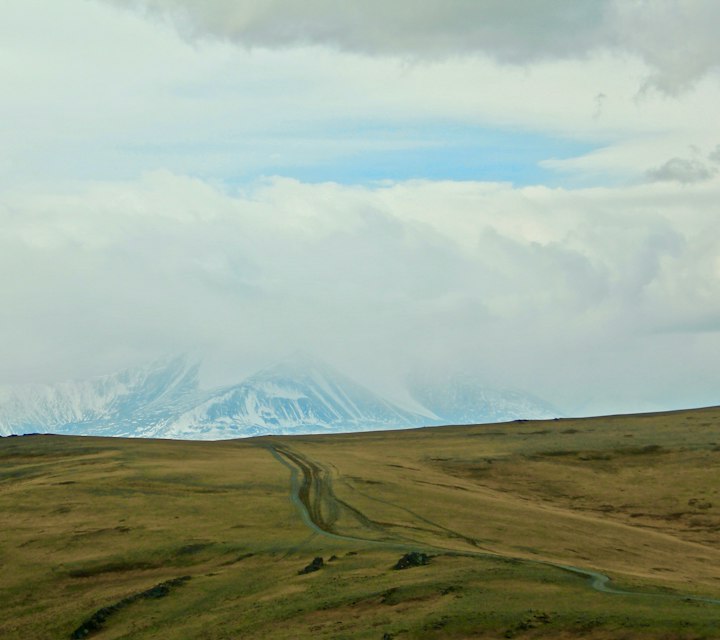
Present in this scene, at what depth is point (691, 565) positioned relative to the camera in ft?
198

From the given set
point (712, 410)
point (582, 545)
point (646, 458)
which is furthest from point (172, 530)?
point (712, 410)

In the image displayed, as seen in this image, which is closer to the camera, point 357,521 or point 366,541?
point 366,541

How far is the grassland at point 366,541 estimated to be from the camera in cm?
3938

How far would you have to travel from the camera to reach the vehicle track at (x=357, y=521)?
4303 centimetres

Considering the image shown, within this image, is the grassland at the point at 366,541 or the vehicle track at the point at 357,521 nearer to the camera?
the grassland at the point at 366,541

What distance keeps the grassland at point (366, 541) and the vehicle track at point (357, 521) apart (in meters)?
0.28

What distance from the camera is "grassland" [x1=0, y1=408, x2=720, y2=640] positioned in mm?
39375

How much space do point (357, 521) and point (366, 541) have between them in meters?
8.60

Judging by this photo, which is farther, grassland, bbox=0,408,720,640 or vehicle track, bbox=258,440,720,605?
vehicle track, bbox=258,440,720,605

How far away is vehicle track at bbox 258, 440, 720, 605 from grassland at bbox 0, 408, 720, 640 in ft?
0.91

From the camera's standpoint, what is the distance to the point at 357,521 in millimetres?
65188

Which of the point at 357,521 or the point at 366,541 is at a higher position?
the point at 357,521

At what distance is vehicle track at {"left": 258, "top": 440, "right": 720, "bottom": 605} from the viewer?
1694 inches

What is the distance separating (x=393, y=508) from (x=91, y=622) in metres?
29.4
